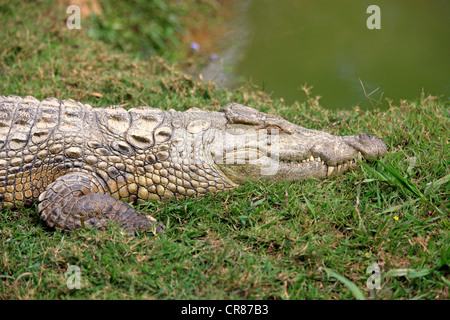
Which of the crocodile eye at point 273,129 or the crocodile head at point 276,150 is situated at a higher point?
the crocodile eye at point 273,129

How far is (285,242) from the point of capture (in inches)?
132

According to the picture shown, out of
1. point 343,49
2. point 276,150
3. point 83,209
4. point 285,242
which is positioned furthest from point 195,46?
point 285,242

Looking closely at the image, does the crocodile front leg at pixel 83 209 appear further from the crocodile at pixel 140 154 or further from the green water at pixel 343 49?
the green water at pixel 343 49

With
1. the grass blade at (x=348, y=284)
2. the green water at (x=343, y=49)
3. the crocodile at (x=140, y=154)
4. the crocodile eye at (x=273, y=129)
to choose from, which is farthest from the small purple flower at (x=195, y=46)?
the grass blade at (x=348, y=284)

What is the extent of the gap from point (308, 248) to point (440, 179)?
4.13 ft

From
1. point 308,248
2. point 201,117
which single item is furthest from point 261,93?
point 308,248

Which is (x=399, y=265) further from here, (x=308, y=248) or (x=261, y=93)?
(x=261, y=93)

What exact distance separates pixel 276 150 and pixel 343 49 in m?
4.12

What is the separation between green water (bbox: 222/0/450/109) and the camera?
6.28 metres

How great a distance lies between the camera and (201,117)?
4066mm

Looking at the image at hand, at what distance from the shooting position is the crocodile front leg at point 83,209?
3.48 metres

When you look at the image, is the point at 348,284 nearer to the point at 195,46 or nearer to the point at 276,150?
the point at 276,150

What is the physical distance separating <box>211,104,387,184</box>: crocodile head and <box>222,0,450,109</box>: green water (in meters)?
1.66
